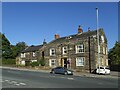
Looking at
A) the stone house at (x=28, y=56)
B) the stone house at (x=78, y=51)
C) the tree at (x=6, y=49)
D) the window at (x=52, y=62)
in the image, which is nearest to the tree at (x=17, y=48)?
the tree at (x=6, y=49)

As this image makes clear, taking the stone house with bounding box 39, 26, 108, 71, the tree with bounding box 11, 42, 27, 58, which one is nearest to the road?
the stone house with bounding box 39, 26, 108, 71

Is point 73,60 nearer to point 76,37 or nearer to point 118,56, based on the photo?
point 76,37

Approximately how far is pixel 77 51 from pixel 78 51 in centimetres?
27

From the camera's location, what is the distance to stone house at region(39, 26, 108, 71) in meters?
51.4

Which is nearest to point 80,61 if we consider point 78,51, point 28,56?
point 78,51

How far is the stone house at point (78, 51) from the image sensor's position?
51.4m

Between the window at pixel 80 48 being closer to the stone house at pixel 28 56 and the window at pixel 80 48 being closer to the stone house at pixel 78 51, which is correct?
the stone house at pixel 78 51

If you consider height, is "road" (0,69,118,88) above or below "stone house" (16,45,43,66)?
below

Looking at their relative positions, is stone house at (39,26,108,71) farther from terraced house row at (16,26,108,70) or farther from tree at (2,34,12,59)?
tree at (2,34,12,59)

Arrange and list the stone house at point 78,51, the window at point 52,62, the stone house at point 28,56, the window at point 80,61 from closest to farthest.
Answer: the stone house at point 78,51 → the window at point 80,61 → the window at point 52,62 → the stone house at point 28,56

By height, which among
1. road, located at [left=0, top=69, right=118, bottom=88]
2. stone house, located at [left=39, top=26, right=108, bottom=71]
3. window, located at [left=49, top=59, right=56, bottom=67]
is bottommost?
road, located at [left=0, top=69, right=118, bottom=88]

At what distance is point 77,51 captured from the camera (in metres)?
53.5

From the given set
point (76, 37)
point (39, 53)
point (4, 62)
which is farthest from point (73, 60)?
point (4, 62)

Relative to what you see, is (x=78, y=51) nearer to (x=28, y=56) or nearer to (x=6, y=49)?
(x=28, y=56)
